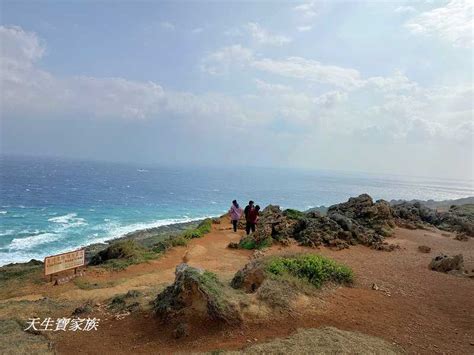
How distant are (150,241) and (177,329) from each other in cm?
2319

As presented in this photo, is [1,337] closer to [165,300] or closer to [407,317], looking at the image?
[165,300]

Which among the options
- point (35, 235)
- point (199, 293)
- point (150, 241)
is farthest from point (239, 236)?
point (35, 235)

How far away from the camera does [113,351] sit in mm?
7512

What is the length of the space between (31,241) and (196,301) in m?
29.8

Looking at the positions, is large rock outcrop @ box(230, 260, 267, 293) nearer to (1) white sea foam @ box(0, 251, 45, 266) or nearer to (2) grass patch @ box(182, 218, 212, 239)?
(2) grass patch @ box(182, 218, 212, 239)

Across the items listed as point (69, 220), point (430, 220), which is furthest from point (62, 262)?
point (69, 220)

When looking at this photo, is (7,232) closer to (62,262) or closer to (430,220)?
(62,262)

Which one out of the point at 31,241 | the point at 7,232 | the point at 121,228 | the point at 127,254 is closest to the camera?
the point at 127,254

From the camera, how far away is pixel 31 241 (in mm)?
31875

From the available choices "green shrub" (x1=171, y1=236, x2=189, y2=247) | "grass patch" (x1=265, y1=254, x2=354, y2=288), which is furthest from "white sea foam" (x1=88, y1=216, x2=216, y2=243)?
"grass patch" (x1=265, y1=254, x2=354, y2=288)

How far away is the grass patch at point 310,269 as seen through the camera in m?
9.88

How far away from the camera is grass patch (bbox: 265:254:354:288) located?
988 cm

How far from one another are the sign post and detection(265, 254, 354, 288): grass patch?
30.3 feet

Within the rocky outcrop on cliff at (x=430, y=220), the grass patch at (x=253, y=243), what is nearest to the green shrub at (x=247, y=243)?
the grass patch at (x=253, y=243)
